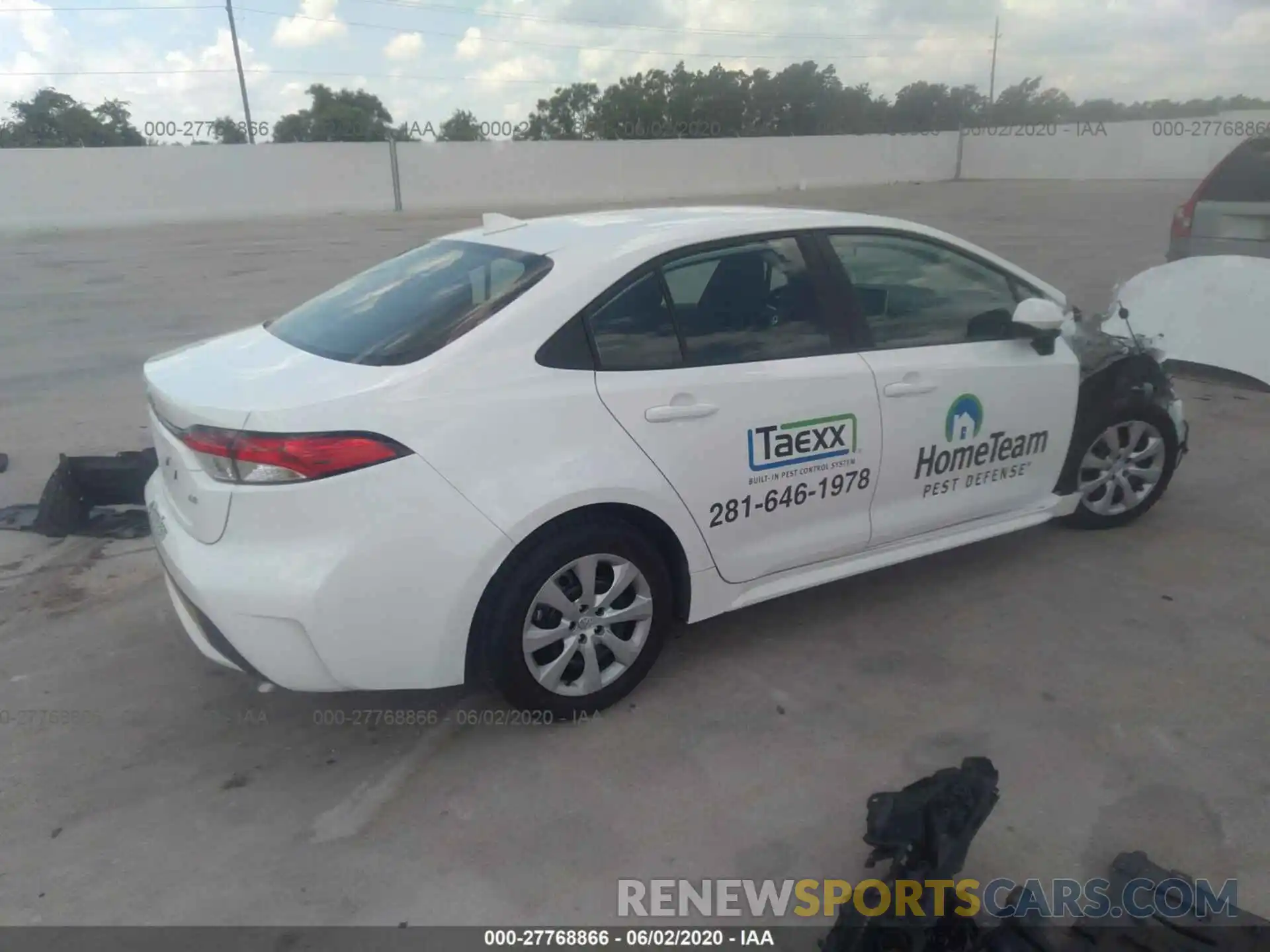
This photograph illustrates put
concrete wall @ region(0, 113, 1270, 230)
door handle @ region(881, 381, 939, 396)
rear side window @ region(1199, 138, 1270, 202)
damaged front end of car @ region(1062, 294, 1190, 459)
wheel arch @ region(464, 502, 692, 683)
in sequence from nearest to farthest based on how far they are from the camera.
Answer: wheel arch @ region(464, 502, 692, 683)
door handle @ region(881, 381, 939, 396)
damaged front end of car @ region(1062, 294, 1190, 459)
rear side window @ region(1199, 138, 1270, 202)
concrete wall @ region(0, 113, 1270, 230)

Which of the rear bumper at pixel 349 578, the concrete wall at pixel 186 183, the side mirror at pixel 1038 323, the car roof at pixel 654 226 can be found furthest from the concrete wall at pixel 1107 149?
the rear bumper at pixel 349 578

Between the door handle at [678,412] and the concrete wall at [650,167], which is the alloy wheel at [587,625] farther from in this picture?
the concrete wall at [650,167]

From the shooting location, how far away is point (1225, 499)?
200 inches

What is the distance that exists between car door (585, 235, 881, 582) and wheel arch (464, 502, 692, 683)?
123mm

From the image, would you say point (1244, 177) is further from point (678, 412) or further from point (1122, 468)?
point (678, 412)

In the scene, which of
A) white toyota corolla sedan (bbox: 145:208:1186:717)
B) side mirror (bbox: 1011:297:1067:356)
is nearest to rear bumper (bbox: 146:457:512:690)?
white toyota corolla sedan (bbox: 145:208:1186:717)

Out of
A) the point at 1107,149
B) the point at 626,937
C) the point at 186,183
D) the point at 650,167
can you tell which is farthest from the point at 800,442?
the point at 1107,149

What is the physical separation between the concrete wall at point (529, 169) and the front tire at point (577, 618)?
31687 millimetres

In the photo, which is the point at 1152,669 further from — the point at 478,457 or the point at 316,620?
the point at 316,620

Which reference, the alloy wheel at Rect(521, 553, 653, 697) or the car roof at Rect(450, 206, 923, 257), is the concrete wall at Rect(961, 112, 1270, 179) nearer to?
the car roof at Rect(450, 206, 923, 257)

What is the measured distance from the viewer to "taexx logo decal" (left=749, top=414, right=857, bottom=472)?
3322 millimetres

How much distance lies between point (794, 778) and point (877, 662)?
80 cm

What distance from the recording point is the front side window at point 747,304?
3314 mm

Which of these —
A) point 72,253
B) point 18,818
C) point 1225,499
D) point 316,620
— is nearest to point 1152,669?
point 1225,499
